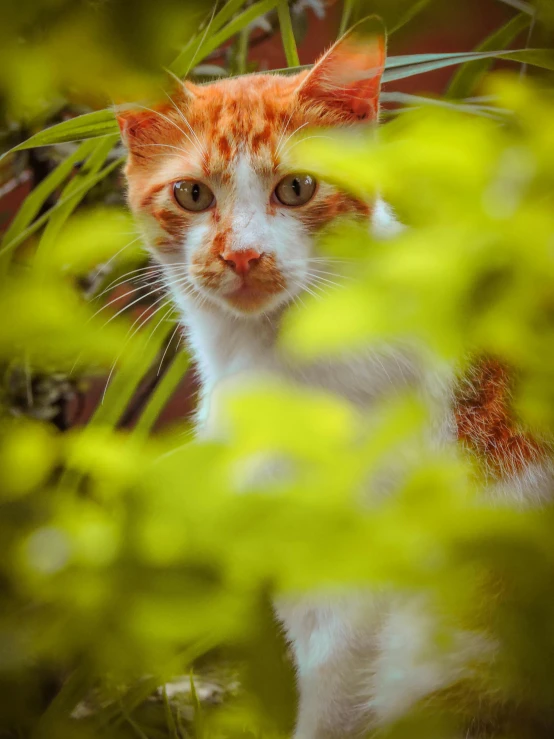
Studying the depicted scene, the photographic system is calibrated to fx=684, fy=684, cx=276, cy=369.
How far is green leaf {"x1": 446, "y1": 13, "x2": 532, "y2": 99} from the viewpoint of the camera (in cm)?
62

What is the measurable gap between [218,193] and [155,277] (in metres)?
0.18

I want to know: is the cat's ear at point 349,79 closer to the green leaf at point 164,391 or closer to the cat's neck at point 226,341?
the cat's neck at point 226,341

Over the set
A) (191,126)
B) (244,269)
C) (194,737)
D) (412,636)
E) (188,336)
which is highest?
(191,126)

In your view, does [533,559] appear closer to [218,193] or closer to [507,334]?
[507,334]

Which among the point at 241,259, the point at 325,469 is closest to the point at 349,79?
the point at 241,259

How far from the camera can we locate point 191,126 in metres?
0.64

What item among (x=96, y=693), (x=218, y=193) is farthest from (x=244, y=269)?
(x=96, y=693)

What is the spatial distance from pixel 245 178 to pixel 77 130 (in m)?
0.19

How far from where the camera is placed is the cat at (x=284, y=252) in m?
0.54

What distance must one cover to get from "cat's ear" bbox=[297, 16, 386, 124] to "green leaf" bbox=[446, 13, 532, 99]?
0.34ft

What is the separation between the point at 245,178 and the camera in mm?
581

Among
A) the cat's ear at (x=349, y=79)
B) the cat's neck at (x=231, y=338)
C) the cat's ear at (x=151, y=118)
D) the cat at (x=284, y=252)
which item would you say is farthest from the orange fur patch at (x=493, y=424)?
the cat's ear at (x=151, y=118)

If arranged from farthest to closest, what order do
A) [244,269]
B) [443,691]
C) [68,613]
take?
1. [244,269]
2. [443,691]
3. [68,613]

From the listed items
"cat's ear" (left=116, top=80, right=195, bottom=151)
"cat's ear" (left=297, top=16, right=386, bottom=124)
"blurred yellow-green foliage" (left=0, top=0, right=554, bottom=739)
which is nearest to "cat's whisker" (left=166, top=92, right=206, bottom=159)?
"cat's ear" (left=116, top=80, right=195, bottom=151)
